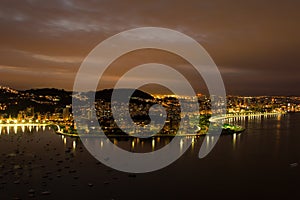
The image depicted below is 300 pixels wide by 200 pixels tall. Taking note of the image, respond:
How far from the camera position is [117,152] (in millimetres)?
8023

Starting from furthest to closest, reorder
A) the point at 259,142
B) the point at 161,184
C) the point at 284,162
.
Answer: the point at 259,142 < the point at 284,162 < the point at 161,184

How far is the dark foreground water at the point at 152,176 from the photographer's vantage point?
4957 mm

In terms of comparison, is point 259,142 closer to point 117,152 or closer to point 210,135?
point 210,135

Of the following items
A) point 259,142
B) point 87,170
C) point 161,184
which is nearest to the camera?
point 161,184

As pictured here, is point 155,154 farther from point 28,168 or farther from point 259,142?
point 259,142

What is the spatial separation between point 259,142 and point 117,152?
15.8ft

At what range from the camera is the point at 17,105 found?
19812mm

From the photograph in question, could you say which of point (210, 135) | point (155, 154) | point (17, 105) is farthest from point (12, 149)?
point (17, 105)

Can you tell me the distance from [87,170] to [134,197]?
1619 mm

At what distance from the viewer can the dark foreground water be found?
496 centimetres

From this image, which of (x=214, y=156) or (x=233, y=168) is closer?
(x=233, y=168)

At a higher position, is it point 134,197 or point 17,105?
point 17,105

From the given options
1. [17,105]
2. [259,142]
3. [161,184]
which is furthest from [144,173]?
[17,105]

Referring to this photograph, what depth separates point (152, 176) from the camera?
5953mm
